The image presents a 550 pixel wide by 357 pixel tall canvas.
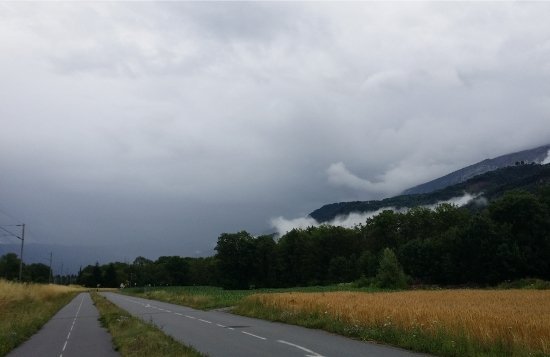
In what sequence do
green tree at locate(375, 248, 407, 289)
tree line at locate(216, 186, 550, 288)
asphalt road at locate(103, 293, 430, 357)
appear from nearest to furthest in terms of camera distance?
asphalt road at locate(103, 293, 430, 357)
green tree at locate(375, 248, 407, 289)
tree line at locate(216, 186, 550, 288)

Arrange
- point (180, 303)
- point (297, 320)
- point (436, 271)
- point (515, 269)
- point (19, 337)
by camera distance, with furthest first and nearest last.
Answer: point (436, 271) < point (515, 269) < point (180, 303) < point (297, 320) < point (19, 337)

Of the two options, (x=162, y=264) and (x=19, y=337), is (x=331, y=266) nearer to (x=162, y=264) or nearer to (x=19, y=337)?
(x=162, y=264)

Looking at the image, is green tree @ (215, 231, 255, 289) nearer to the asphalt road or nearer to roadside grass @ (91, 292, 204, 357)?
the asphalt road

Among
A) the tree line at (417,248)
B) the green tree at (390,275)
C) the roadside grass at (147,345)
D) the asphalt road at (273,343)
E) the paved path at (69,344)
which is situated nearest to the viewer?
the roadside grass at (147,345)

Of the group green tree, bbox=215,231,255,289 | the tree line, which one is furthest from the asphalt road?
green tree, bbox=215,231,255,289

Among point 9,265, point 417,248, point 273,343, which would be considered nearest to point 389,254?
point 417,248

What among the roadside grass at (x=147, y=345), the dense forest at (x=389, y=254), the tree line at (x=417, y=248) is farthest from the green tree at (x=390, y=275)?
the roadside grass at (x=147, y=345)

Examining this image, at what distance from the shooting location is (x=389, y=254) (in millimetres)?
68688

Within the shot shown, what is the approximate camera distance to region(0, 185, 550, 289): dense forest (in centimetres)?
7319

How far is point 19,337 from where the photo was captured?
20922 mm

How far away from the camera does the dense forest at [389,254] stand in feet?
240

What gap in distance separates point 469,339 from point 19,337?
59.2 ft

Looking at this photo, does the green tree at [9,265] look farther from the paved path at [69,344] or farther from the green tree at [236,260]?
the paved path at [69,344]

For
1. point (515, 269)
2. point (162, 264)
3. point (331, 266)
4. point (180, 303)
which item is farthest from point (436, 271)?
point (162, 264)
